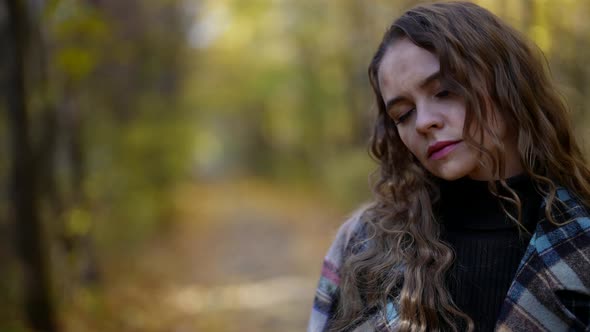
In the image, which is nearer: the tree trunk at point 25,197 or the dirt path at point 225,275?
the tree trunk at point 25,197

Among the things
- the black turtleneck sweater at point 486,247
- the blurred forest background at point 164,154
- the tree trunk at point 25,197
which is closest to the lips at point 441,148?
the black turtleneck sweater at point 486,247

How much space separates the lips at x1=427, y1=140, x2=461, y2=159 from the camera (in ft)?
5.21

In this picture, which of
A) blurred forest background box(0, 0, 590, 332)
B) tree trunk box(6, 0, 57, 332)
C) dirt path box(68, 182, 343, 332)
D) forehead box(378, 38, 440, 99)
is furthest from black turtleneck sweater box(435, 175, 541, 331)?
dirt path box(68, 182, 343, 332)

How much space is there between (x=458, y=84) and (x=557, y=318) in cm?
70

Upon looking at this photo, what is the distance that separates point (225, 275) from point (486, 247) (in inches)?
323

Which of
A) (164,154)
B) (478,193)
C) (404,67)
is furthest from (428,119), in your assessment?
(164,154)

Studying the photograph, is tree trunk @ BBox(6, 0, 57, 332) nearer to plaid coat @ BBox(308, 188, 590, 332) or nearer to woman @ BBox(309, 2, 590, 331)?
woman @ BBox(309, 2, 590, 331)

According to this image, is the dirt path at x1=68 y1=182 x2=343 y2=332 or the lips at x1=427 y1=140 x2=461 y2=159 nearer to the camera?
the lips at x1=427 y1=140 x2=461 y2=159

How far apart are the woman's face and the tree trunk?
4.13m

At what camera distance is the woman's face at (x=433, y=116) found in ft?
5.20

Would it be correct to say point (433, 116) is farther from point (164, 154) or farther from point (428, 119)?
point (164, 154)

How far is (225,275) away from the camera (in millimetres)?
9477

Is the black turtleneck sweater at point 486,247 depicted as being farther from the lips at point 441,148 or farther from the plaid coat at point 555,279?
the lips at point 441,148

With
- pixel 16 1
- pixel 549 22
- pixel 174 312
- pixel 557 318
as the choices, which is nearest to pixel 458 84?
pixel 557 318
